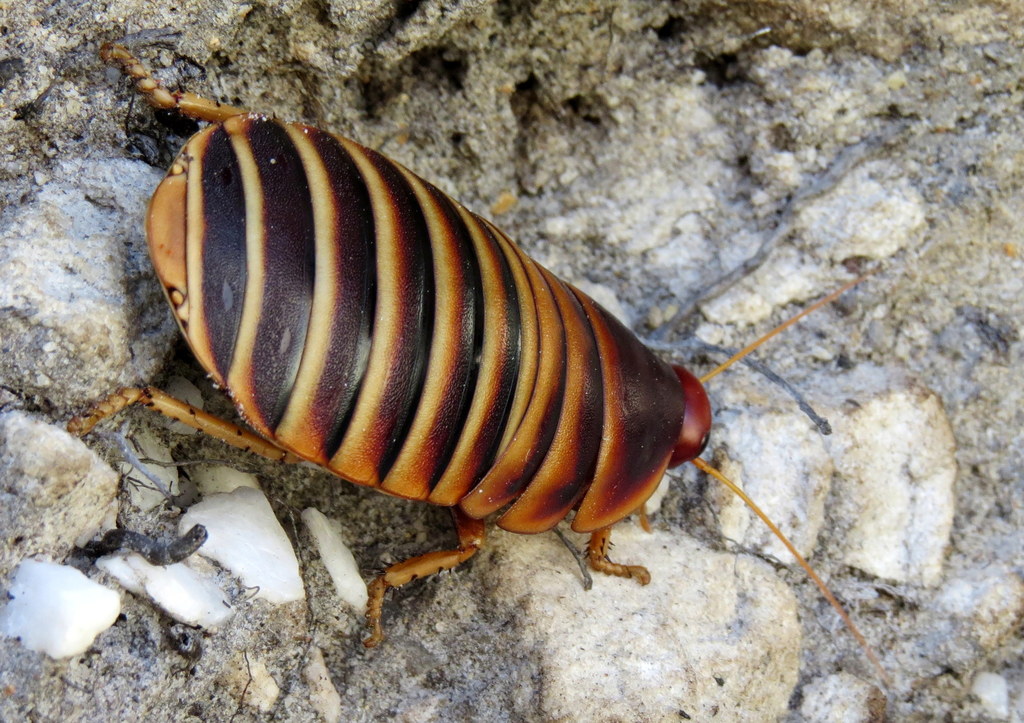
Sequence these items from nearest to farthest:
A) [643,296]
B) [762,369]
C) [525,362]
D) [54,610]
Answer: [54,610] → [525,362] → [762,369] → [643,296]

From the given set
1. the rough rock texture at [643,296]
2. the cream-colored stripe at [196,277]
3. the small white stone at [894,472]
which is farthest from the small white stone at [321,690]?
the small white stone at [894,472]

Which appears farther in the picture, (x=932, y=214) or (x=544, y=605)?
(x=932, y=214)

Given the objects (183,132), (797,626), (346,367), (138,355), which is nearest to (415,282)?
(346,367)

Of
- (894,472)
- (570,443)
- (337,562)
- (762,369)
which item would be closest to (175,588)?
(337,562)

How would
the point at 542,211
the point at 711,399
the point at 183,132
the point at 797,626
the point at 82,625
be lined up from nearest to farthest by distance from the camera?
1. the point at 82,625
2. the point at 183,132
3. the point at 797,626
4. the point at 711,399
5. the point at 542,211

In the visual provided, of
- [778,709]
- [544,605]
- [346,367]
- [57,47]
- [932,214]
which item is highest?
[57,47]

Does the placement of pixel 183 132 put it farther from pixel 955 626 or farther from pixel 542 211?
Result: pixel 955 626

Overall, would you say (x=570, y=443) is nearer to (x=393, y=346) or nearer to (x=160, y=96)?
(x=393, y=346)
